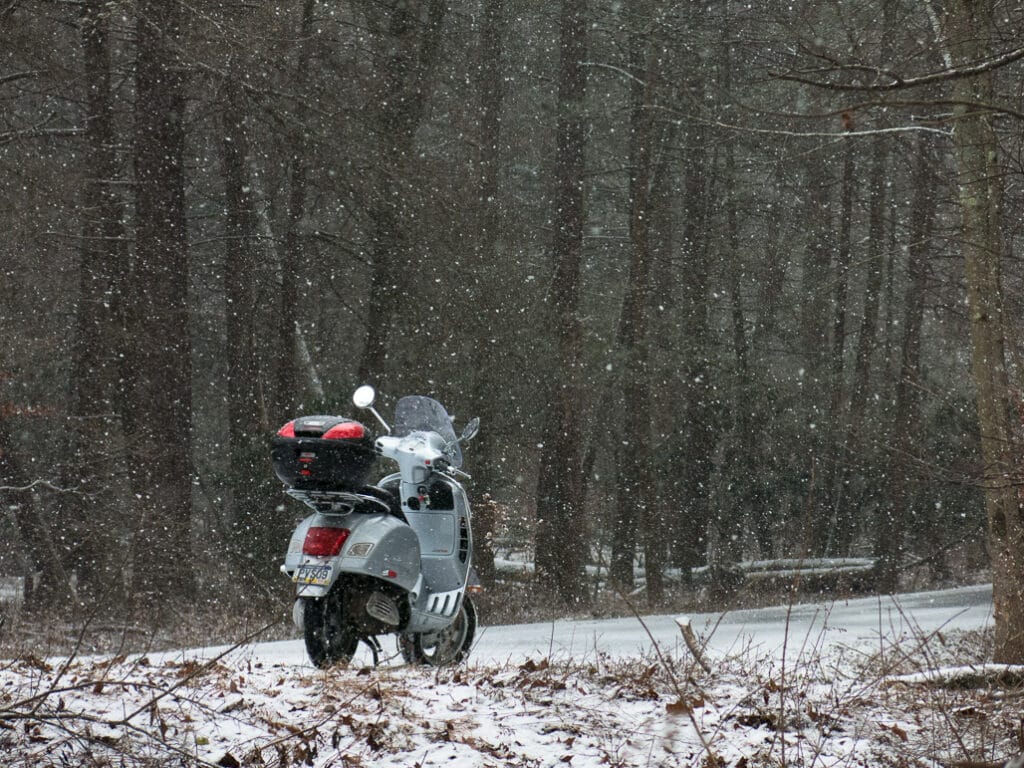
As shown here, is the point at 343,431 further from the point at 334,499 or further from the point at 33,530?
the point at 33,530

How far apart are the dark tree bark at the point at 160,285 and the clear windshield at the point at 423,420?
25.8ft

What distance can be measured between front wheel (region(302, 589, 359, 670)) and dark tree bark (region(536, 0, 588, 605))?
34.3 ft

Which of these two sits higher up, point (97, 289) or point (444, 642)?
point (97, 289)

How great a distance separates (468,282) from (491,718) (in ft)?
38.3

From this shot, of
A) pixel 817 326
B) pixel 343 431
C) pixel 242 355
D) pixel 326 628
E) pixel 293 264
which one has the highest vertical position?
pixel 293 264

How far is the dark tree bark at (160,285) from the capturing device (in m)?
14.6

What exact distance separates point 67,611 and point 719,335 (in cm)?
1272

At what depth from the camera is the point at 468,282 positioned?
1619 cm

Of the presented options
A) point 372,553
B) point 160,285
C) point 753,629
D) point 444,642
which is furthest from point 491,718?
point 160,285

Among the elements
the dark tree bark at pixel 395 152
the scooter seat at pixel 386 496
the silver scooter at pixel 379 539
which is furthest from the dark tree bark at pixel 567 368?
the scooter seat at pixel 386 496

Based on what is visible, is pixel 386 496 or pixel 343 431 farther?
pixel 386 496

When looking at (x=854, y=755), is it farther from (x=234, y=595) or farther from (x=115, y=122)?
(x=115, y=122)

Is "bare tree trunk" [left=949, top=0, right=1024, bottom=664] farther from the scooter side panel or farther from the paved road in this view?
the scooter side panel

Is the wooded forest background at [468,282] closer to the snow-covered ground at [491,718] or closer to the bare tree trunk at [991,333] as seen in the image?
the bare tree trunk at [991,333]
